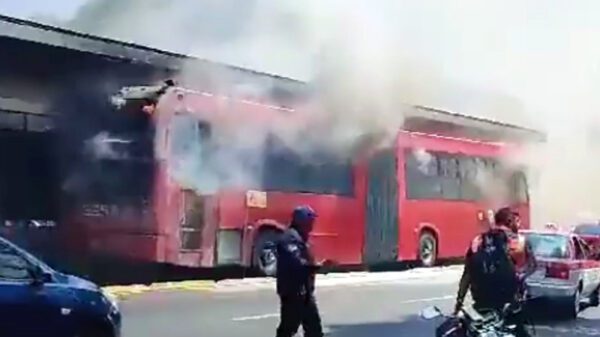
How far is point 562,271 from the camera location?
1720 cm

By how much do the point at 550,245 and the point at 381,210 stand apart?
332 inches

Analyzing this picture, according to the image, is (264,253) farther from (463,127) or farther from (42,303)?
(42,303)

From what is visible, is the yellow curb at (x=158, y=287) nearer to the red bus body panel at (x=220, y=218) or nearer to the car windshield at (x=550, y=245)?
the red bus body panel at (x=220, y=218)

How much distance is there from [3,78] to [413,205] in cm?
945

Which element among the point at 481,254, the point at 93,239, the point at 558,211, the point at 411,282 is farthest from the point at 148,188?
the point at 558,211

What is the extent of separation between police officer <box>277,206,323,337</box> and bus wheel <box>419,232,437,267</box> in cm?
1804

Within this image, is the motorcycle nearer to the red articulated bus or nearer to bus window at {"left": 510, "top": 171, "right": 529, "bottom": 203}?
the red articulated bus

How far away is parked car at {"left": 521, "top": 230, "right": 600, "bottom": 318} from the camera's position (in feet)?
56.4

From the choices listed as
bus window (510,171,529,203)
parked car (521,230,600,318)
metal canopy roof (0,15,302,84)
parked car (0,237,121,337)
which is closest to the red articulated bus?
bus window (510,171,529,203)

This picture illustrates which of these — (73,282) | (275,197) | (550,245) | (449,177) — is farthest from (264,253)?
(73,282)

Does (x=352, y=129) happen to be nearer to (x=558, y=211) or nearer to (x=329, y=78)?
(x=329, y=78)

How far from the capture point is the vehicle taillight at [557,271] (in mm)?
17188

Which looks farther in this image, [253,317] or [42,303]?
[253,317]

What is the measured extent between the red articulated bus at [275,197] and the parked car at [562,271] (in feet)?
18.5
